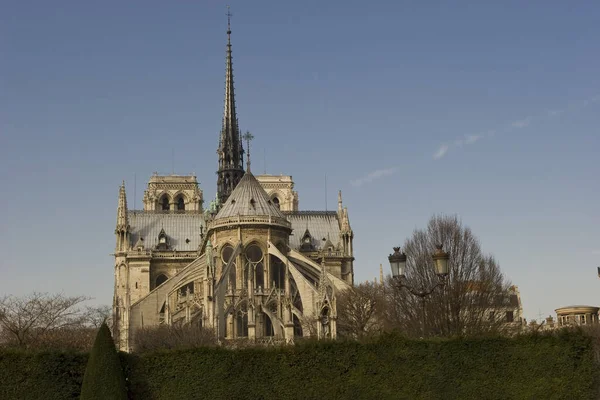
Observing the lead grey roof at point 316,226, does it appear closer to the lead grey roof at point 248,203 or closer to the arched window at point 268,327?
the lead grey roof at point 248,203

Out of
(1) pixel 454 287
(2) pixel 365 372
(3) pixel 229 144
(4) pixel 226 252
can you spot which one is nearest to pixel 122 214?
(3) pixel 229 144

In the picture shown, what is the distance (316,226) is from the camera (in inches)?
4355

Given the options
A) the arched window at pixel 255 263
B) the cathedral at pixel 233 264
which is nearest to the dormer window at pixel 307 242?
the cathedral at pixel 233 264

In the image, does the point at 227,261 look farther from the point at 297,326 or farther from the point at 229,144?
the point at 229,144

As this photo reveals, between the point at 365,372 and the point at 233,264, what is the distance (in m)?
50.7

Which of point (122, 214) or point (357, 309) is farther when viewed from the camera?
point (122, 214)

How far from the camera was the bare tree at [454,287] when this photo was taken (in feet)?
164

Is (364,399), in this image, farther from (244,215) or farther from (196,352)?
(244,215)

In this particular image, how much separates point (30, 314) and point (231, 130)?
59629mm

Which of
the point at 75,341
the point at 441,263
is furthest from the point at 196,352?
the point at 75,341

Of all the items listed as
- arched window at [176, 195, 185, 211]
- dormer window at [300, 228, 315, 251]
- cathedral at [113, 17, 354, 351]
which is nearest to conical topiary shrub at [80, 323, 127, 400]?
cathedral at [113, 17, 354, 351]

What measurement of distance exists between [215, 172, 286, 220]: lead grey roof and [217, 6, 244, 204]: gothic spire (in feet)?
81.8

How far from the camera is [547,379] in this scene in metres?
33.7

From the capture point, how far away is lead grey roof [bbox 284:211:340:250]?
356ft
